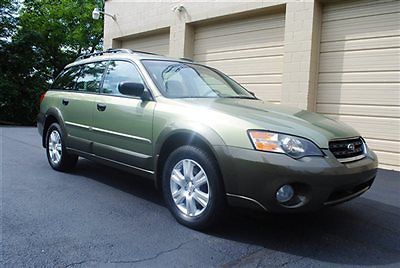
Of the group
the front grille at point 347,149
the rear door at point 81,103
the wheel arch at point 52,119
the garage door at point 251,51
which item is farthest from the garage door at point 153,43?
the front grille at point 347,149

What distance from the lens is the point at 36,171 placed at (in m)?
5.43

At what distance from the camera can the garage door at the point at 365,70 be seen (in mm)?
6449

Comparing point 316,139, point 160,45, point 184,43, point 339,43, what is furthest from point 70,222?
point 160,45

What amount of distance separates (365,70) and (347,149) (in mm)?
4093

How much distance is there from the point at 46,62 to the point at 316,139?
18521 mm

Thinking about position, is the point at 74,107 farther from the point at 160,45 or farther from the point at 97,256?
the point at 160,45

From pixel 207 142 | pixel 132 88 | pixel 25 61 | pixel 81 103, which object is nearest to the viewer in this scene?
pixel 207 142

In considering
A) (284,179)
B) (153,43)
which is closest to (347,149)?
(284,179)

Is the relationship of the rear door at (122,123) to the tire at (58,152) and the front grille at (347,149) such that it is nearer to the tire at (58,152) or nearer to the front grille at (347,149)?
the tire at (58,152)

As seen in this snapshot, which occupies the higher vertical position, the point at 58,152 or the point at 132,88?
the point at 132,88

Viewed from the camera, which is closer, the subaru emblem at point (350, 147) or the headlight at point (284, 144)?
the headlight at point (284, 144)

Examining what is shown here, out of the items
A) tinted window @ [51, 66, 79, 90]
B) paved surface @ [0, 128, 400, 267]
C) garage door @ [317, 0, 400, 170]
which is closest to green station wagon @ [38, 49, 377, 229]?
paved surface @ [0, 128, 400, 267]

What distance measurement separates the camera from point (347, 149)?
10.5 feet

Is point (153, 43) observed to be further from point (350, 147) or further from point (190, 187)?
point (350, 147)
